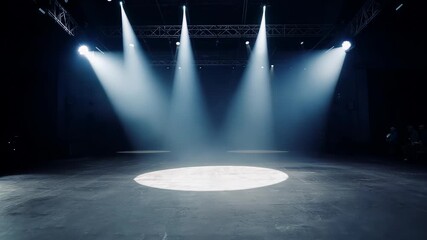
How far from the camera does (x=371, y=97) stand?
1186 cm

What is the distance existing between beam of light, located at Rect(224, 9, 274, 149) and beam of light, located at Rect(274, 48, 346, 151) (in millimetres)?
621

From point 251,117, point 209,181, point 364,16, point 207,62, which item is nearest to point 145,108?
point 207,62

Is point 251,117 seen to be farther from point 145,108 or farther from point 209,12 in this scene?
point 209,12

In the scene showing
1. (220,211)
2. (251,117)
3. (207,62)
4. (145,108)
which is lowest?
(220,211)

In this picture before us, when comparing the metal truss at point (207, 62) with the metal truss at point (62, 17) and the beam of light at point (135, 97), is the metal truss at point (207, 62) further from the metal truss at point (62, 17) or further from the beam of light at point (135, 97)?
the metal truss at point (62, 17)

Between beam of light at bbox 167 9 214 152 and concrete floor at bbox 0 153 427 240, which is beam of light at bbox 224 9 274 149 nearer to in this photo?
beam of light at bbox 167 9 214 152

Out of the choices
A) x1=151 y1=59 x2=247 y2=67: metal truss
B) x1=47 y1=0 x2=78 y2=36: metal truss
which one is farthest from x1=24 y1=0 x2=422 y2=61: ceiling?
x1=151 y1=59 x2=247 y2=67: metal truss

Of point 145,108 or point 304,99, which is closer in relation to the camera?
point 304,99

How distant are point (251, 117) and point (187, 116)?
12.1 feet

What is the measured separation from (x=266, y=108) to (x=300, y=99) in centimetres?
192

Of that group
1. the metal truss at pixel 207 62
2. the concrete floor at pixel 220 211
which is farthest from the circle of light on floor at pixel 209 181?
the metal truss at pixel 207 62

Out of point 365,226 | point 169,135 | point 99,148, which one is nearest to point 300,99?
point 169,135

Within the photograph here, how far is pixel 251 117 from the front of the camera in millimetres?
14922

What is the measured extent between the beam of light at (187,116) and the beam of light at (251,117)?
1.53m
